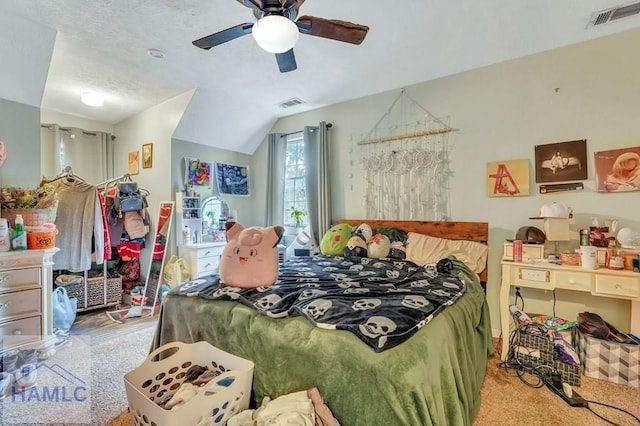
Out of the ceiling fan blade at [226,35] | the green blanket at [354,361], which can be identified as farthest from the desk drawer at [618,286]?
the ceiling fan blade at [226,35]

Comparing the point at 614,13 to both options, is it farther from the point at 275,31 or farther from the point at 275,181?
the point at 275,181

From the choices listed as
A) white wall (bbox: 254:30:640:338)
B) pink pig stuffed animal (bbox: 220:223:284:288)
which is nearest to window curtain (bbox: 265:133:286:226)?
white wall (bbox: 254:30:640:338)

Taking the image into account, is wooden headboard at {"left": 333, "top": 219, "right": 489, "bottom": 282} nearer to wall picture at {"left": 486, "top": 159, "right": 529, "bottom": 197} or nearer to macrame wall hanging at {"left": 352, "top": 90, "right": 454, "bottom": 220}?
macrame wall hanging at {"left": 352, "top": 90, "right": 454, "bottom": 220}

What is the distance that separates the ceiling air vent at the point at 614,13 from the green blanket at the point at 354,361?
2.30 metres

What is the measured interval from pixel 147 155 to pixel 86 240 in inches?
53.4

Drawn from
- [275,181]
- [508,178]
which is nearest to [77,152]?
[275,181]

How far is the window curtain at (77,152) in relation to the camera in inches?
150

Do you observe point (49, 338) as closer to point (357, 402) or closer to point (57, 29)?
point (57, 29)

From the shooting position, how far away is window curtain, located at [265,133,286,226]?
4.30 metres

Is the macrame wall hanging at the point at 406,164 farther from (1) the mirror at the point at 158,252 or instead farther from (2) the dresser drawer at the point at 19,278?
(2) the dresser drawer at the point at 19,278

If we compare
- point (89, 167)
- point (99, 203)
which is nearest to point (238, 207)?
point (99, 203)

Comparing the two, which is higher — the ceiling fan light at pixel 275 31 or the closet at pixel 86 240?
the ceiling fan light at pixel 275 31

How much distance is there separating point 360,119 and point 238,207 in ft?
7.57

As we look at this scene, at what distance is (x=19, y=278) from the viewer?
90.2 inches
